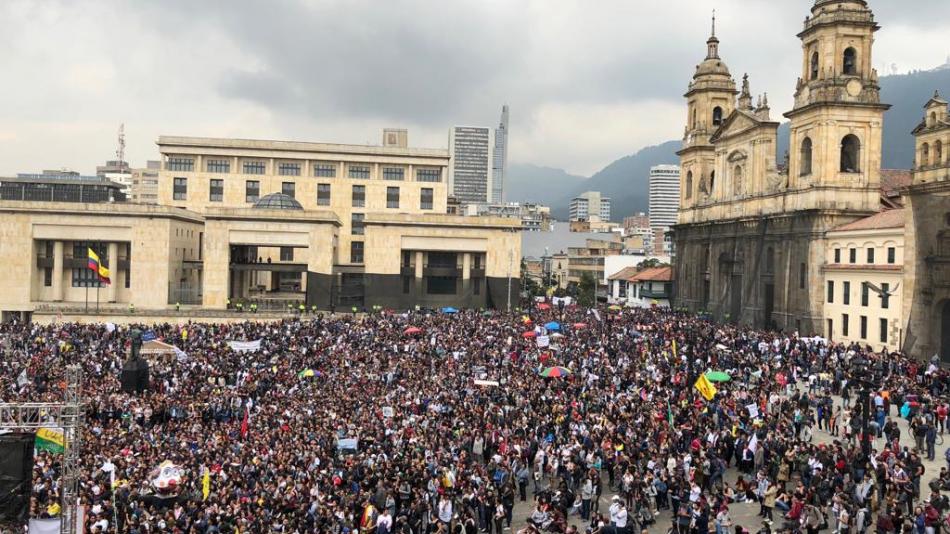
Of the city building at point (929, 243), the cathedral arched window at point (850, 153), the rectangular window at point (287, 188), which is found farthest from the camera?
the rectangular window at point (287, 188)

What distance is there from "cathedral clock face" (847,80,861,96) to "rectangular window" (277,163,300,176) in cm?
5255

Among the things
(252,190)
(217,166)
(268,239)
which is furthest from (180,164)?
(268,239)

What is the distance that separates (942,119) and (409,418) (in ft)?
111

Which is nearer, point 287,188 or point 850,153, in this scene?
point 850,153

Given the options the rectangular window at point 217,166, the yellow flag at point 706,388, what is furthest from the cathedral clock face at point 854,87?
the rectangular window at point 217,166

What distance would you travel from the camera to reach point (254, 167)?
274ft

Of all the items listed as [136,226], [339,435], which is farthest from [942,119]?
[136,226]

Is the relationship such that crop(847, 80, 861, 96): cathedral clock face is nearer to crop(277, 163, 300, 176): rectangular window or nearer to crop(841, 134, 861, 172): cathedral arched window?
crop(841, 134, 861, 172): cathedral arched window

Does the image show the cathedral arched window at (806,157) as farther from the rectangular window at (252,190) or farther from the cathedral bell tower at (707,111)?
the rectangular window at (252,190)

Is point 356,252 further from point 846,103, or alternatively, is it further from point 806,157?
Result: point 846,103

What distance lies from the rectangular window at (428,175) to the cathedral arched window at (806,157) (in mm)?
39835

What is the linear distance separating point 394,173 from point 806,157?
42500 mm

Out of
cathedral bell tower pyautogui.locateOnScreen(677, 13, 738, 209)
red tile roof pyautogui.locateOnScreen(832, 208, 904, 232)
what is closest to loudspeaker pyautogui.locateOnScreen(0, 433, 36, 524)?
red tile roof pyautogui.locateOnScreen(832, 208, 904, 232)

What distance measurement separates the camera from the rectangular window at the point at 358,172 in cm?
8406
